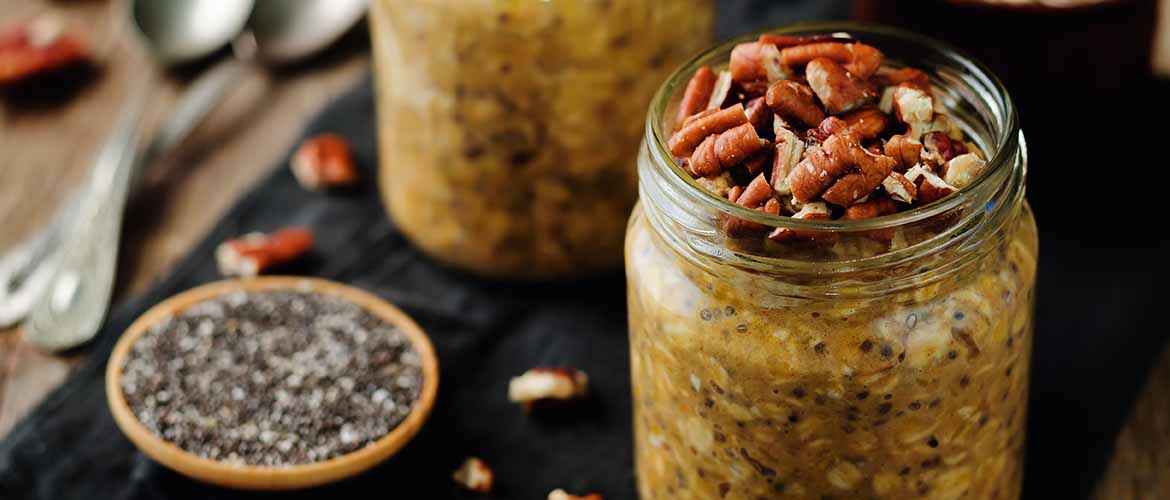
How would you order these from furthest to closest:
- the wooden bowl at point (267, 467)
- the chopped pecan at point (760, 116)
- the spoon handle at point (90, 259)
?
the spoon handle at point (90, 259) < the wooden bowl at point (267, 467) < the chopped pecan at point (760, 116)

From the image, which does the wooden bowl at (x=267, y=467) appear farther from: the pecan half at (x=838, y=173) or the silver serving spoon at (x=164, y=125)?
the pecan half at (x=838, y=173)

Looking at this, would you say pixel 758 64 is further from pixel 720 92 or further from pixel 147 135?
pixel 147 135

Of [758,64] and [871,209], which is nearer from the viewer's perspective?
[871,209]

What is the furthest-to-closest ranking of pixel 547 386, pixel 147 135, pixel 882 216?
pixel 147 135 → pixel 547 386 → pixel 882 216

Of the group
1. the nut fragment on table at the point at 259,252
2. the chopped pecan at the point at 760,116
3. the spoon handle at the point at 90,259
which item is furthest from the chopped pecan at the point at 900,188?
the spoon handle at the point at 90,259

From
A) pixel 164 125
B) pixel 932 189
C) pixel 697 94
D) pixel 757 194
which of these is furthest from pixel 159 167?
pixel 932 189

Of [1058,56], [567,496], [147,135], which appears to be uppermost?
[1058,56]
